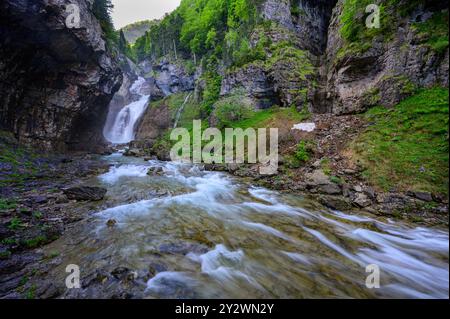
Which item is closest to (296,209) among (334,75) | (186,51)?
(334,75)

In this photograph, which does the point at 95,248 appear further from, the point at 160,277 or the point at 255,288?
the point at 255,288

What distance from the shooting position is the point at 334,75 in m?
19.5

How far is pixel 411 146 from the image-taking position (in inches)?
402

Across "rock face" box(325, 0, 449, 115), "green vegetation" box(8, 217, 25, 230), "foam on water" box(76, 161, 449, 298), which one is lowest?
"foam on water" box(76, 161, 449, 298)

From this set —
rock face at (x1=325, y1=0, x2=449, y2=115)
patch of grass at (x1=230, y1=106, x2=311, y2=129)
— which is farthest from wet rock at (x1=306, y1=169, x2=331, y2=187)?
patch of grass at (x1=230, y1=106, x2=311, y2=129)

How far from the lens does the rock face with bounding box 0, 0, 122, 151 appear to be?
51.4 ft

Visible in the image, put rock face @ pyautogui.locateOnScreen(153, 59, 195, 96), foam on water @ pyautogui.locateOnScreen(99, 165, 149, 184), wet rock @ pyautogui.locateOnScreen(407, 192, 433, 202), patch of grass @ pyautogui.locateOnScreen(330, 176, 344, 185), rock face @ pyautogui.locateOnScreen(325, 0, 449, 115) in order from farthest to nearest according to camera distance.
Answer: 1. rock face @ pyautogui.locateOnScreen(153, 59, 195, 96)
2. foam on water @ pyautogui.locateOnScreen(99, 165, 149, 184)
3. rock face @ pyautogui.locateOnScreen(325, 0, 449, 115)
4. patch of grass @ pyautogui.locateOnScreen(330, 176, 344, 185)
5. wet rock @ pyautogui.locateOnScreen(407, 192, 433, 202)

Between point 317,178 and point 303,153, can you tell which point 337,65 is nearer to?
point 303,153

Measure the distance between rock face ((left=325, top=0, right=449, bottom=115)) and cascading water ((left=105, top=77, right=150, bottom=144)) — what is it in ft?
121

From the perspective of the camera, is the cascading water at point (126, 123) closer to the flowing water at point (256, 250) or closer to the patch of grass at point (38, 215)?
the flowing water at point (256, 250)

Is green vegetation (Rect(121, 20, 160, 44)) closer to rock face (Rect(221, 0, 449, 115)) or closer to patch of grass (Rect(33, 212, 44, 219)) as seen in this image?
rock face (Rect(221, 0, 449, 115))

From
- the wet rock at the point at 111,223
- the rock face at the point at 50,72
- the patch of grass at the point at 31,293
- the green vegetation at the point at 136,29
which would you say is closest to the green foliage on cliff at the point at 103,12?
the rock face at the point at 50,72
